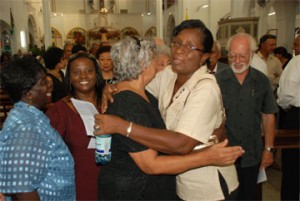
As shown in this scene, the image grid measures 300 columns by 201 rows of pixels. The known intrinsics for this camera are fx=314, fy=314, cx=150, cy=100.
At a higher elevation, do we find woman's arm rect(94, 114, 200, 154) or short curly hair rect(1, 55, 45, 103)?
short curly hair rect(1, 55, 45, 103)

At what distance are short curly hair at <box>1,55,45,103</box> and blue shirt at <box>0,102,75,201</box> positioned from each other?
0.06m

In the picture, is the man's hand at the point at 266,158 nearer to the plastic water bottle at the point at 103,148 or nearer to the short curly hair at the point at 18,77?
the plastic water bottle at the point at 103,148

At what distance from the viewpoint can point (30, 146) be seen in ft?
4.37

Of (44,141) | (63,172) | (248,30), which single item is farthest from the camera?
(248,30)

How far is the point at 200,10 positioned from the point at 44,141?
14.1 meters

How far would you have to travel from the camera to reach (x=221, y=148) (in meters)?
1.45

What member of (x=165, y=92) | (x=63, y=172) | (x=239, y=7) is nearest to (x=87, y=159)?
(x=63, y=172)

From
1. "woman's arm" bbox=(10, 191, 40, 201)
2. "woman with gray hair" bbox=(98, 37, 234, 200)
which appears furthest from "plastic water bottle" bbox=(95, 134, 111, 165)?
"woman's arm" bbox=(10, 191, 40, 201)

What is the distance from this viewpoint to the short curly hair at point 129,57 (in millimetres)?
1438

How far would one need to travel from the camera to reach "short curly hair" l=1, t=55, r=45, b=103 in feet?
A: 4.74

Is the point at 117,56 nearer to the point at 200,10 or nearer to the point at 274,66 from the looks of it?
the point at 274,66

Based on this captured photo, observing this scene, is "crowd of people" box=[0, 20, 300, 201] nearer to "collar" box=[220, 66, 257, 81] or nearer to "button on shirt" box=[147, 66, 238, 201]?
"button on shirt" box=[147, 66, 238, 201]

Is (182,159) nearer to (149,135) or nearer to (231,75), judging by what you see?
(149,135)

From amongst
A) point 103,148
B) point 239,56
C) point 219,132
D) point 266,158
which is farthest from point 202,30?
point 266,158
